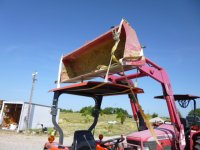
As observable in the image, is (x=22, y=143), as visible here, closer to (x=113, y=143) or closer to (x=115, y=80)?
(x=115, y=80)

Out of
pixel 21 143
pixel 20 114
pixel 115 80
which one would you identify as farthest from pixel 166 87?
pixel 20 114

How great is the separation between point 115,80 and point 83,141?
223 centimetres

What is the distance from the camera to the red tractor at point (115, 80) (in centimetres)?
418

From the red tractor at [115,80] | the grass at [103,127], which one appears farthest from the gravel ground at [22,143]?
the red tractor at [115,80]

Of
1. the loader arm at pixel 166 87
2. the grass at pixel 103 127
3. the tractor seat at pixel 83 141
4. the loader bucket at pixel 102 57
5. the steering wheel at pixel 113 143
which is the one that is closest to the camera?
the loader bucket at pixel 102 57

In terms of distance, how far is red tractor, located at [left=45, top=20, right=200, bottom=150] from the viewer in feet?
13.7

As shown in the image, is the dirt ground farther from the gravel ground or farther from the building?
the building

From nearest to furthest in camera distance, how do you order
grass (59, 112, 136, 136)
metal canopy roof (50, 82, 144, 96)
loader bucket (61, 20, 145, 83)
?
loader bucket (61, 20, 145, 83)
metal canopy roof (50, 82, 144, 96)
grass (59, 112, 136, 136)

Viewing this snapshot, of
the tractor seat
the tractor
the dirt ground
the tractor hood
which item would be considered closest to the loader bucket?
the tractor seat

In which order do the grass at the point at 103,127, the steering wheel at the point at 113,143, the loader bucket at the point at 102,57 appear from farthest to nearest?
the grass at the point at 103,127
the steering wheel at the point at 113,143
the loader bucket at the point at 102,57

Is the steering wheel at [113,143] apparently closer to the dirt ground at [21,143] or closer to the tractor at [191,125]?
the tractor at [191,125]

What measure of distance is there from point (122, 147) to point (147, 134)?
65cm

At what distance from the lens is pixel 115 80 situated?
676cm

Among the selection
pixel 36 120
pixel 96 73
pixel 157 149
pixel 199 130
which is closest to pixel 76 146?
pixel 96 73
